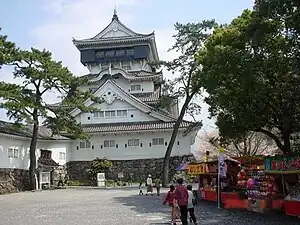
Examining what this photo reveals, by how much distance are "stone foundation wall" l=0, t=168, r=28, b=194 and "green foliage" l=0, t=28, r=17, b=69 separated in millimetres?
8927

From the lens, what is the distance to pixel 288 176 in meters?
16.7

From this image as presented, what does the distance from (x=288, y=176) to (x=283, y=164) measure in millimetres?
1095

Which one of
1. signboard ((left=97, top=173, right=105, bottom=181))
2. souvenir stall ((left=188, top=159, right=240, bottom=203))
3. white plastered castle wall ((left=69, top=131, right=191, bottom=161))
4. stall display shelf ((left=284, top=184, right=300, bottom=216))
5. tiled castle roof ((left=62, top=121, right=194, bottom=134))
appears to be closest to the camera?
stall display shelf ((left=284, top=184, right=300, bottom=216))

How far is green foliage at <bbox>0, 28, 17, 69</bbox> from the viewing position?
31.1 meters

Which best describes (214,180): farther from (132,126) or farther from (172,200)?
(132,126)

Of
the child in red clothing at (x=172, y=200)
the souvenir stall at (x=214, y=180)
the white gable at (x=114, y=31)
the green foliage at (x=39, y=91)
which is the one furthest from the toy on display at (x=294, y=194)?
the white gable at (x=114, y=31)

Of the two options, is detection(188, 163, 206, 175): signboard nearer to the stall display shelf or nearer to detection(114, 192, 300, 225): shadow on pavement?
detection(114, 192, 300, 225): shadow on pavement

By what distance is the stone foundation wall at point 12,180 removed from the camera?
34.0m

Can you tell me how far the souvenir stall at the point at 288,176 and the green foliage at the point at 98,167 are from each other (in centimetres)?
2698

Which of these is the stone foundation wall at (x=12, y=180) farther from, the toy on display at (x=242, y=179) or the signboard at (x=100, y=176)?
the toy on display at (x=242, y=179)

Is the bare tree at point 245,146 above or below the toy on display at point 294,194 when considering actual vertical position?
above

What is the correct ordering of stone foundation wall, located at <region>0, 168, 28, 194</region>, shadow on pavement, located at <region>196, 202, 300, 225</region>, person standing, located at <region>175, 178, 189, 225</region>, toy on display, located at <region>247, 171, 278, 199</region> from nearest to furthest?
person standing, located at <region>175, 178, 189, 225</region>
shadow on pavement, located at <region>196, 202, 300, 225</region>
toy on display, located at <region>247, 171, 278, 199</region>
stone foundation wall, located at <region>0, 168, 28, 194</region>

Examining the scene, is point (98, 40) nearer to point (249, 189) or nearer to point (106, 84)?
point (106, 84)

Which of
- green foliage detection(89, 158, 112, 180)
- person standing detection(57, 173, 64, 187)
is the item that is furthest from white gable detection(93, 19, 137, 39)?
person standing detection(57, 173, 64, 187)
